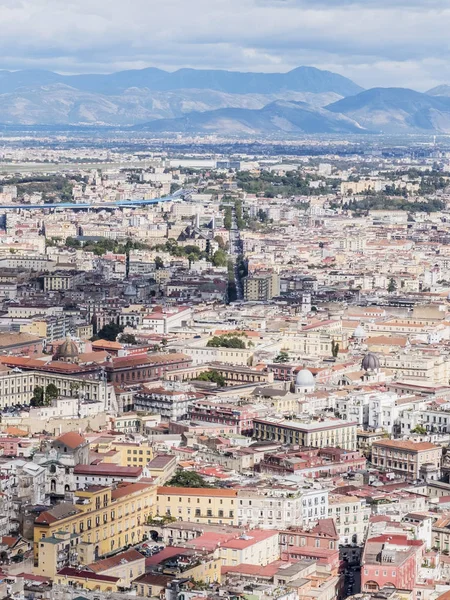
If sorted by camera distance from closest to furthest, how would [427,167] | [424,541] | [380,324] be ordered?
[424,541] < [380,324] < [427,167]

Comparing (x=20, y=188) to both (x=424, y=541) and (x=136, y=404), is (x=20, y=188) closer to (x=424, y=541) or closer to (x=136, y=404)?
(x=136, y=404)

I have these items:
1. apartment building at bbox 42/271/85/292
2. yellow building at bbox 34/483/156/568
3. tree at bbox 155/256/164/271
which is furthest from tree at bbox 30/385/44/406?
tree at bbox 155/256/164/271

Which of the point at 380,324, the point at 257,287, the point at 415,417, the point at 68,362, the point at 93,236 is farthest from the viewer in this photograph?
the point at 93,236

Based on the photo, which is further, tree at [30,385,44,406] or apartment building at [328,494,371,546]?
tree at [30,385,44,406]

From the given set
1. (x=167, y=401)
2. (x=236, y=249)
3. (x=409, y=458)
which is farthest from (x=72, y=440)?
(x=236, y=249)

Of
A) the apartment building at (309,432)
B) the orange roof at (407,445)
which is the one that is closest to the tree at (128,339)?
the apartment building at (309,432)

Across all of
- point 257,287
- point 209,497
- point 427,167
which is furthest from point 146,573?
point 427,167

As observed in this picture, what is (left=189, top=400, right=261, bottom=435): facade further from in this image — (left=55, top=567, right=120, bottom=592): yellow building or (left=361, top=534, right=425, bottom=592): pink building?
(left=55, top=567, right=120, bottom=592): yellow building

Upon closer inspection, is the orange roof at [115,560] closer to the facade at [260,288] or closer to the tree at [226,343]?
the tree at [226,343]
